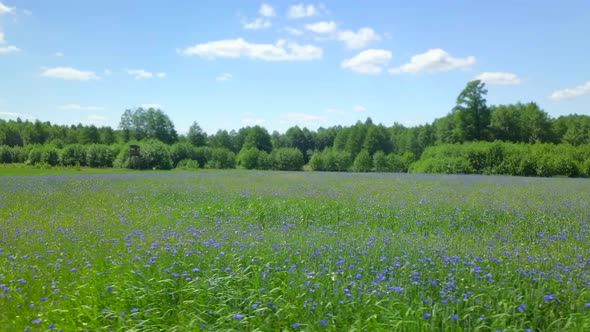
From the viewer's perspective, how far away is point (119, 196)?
46.6ft

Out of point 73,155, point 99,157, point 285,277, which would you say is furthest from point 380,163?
point 285,277

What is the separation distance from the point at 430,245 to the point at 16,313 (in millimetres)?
6387

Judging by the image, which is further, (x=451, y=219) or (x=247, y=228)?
(x=451, y=219)

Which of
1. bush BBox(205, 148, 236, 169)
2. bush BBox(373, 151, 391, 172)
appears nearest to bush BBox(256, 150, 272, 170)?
bush BBox(205, 148, 236, 169)

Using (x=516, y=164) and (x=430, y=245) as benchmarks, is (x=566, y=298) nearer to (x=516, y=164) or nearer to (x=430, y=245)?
(x=430, y=245)

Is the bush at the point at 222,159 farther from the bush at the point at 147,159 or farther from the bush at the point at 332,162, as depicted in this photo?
the bush at the point at 332,162

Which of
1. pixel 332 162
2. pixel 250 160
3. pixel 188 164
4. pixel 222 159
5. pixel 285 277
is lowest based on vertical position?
pixel 285 277

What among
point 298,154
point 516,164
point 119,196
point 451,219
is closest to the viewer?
point 451,219

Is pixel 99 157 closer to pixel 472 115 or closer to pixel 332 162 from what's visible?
pixel 332 162

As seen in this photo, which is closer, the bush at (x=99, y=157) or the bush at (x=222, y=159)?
the bush at (x=99, y=157)

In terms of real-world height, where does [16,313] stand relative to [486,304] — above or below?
below

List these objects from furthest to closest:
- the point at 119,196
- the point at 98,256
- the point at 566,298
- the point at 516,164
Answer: the point at 516,164
the point at 119,196
the point at 98,256
the point at 566,298

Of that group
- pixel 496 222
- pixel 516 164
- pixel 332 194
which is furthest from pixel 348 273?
pixel 516 164

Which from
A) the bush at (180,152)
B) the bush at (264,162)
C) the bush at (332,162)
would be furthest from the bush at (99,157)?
the bush at (332,162)
